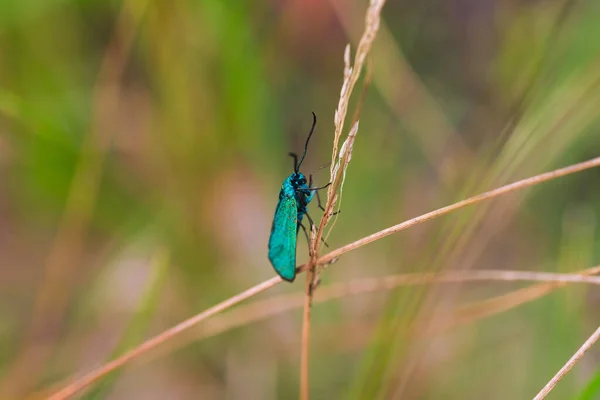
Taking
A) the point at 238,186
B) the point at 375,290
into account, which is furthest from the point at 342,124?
the point at 238,186

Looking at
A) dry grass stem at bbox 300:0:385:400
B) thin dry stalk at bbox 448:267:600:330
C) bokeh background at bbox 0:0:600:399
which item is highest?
bokeh background at bbox 0:0:600:399

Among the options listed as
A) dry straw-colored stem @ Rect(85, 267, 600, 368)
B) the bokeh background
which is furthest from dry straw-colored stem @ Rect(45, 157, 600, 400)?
the bokeh background

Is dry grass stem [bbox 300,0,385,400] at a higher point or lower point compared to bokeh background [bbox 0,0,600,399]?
lower

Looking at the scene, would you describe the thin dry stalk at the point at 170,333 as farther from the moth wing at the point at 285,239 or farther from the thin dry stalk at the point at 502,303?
the thin dry stalk at the point at 502,303

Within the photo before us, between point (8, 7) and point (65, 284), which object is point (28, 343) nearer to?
point (65, 284)

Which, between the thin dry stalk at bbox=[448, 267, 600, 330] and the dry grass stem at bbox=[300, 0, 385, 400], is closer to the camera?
the dry grass stem at bbox=[300, 0, 385, 400]

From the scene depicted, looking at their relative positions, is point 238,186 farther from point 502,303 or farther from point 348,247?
point 348,247

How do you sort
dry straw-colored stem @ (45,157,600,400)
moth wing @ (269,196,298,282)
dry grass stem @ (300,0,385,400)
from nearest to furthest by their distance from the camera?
dry grass stem @ (300,0,385,400) < dry straw-colored stem @ (45,157,600,400) < moth wing @ (269,196,298,282)

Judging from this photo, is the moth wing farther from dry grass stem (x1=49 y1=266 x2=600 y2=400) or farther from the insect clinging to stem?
dry grass stem (x1=49 y1=266 x2=600 y2=400)
